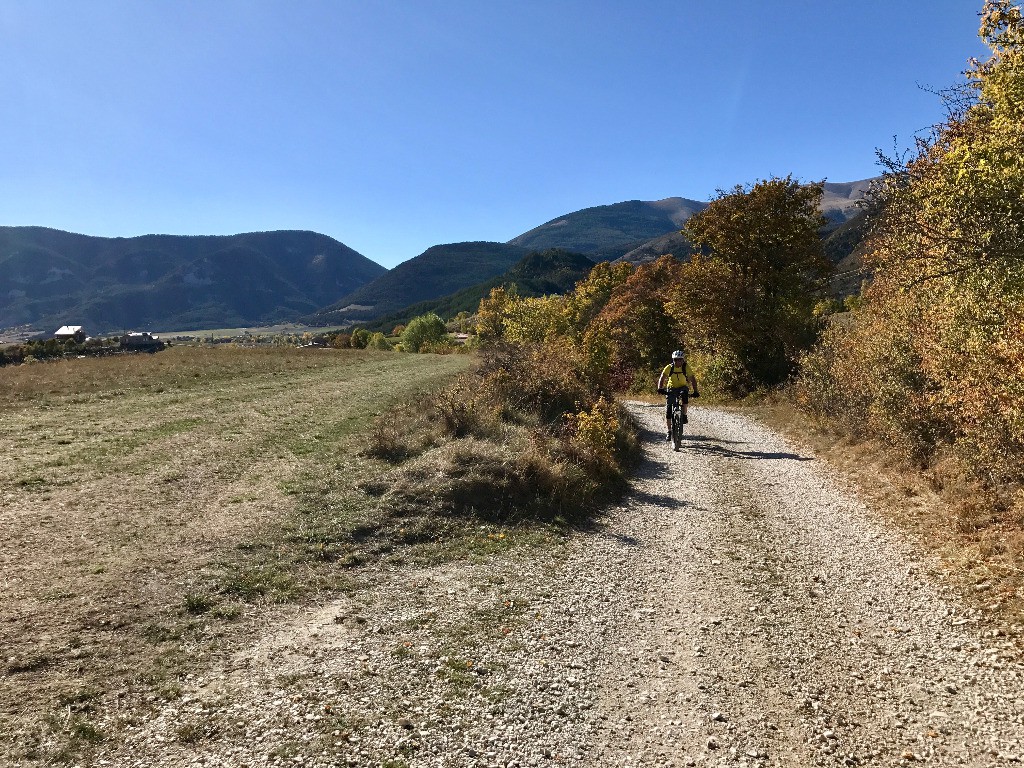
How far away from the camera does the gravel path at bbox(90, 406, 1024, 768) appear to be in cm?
466

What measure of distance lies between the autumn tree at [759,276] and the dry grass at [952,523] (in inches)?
526

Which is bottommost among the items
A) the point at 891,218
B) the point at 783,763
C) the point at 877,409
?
the point at 783,763

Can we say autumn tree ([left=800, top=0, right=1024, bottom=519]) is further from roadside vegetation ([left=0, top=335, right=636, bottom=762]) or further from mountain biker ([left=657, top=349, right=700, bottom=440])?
roadside vegetation ([left=0, top=335, right=636, bottom=762])

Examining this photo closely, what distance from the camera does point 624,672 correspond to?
5.84 m

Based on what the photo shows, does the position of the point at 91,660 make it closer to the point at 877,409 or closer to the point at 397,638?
the point at 397,638

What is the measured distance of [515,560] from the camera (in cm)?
880

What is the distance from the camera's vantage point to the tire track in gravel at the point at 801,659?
475cm

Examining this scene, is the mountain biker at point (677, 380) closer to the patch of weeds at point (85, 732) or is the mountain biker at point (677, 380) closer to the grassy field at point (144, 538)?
the grassy field at point (144, 538)

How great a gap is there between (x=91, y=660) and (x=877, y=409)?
15100 millimetres

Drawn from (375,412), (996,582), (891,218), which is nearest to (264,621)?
(996,582)

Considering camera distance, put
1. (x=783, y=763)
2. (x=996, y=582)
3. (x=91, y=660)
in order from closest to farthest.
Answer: (x=783, y=763) → (x=91, y=660) → (x=996, y=582)

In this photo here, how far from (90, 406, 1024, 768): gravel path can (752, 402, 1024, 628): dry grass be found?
387 mm

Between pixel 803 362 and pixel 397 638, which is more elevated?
pixel 803 362

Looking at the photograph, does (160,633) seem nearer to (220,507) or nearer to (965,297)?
(220,507)
